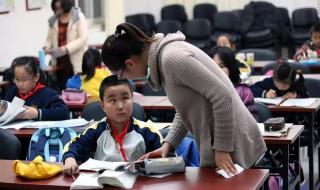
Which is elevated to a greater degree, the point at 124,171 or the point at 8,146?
the point at 124,171

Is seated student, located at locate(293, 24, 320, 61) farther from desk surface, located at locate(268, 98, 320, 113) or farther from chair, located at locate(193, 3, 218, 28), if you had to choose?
chair, located at locate(193, 3, 218, 28)

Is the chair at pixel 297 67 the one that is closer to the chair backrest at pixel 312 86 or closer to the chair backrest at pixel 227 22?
the chair backrest at pixel 312 86

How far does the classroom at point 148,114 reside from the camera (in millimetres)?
2418

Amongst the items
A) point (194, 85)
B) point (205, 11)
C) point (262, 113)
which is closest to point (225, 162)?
point (194, 85)

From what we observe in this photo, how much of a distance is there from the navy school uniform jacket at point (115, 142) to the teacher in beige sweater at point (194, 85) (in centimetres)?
59

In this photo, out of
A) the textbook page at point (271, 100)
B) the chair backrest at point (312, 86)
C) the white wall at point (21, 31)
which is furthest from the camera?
the white wall at point (21, 31)

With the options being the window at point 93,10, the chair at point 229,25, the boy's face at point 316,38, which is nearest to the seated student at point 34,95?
the boy's face at point 316,38

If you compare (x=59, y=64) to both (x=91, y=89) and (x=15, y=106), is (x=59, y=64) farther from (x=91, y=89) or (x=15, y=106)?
(x=15, y=106)

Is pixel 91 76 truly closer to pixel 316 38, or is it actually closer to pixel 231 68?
pixel 231 68

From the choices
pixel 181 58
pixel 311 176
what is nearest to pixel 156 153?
pixel 181 58

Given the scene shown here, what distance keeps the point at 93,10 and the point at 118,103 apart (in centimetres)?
706

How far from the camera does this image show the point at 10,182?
102 inches

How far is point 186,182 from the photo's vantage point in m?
2.45

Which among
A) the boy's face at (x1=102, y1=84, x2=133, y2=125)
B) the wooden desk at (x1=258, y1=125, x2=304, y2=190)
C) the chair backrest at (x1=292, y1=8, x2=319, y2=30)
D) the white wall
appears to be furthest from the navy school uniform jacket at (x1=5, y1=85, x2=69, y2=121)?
the chair backrest at (x1=292, y1=8, x2=319, y2=30)
